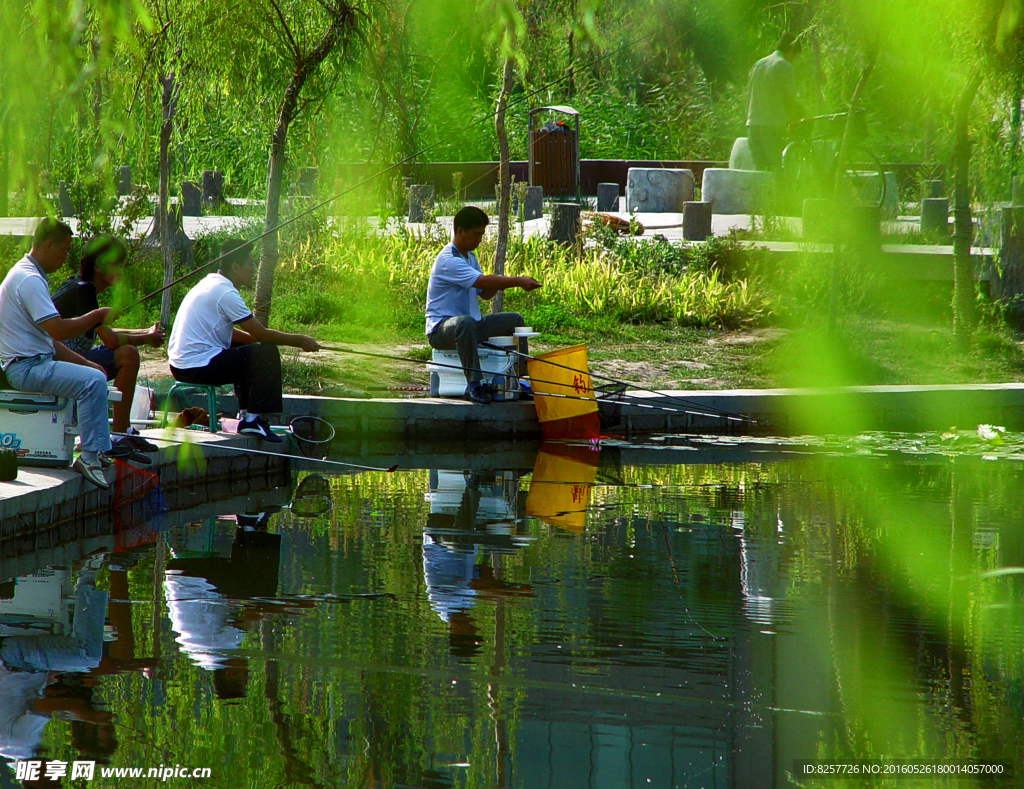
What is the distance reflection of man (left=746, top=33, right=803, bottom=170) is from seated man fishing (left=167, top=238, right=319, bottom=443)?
8.98 meters

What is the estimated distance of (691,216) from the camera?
16703 millimetres

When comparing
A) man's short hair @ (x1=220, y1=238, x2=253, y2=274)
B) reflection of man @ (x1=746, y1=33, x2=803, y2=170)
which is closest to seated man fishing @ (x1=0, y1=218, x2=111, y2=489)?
man's short hair @ (x1=220, y1=238, x2=253, y2=274)

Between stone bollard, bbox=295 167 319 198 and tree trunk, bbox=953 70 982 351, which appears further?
stone bollard, bbox=295 167 319 198

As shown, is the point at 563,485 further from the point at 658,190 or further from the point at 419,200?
the point at 658,190

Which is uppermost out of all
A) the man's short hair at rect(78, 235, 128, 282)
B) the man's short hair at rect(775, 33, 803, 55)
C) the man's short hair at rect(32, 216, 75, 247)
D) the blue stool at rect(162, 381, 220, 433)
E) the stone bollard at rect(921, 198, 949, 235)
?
the man's short hair at rect(775, 33, 803, 55)

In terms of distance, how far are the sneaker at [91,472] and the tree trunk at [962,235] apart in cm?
869

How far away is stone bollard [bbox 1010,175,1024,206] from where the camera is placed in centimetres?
1306

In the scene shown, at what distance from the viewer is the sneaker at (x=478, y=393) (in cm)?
1018

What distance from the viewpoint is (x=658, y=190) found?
2053 cm

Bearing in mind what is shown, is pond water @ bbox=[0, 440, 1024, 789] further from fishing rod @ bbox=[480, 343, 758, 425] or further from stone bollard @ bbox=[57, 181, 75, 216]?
stone bollard @ bbox=[57, 181, 75, 216]

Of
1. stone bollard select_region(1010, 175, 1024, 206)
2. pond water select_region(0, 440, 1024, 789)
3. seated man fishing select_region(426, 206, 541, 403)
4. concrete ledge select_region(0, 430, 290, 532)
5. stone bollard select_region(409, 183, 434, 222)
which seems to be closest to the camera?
pond water select_region(0, 440, 1024, 789)

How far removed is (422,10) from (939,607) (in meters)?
6.75

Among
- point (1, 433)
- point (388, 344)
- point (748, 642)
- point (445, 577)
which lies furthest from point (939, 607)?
point (388, 344)

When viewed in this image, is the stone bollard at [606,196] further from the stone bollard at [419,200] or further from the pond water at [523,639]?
the pond water at [523,639]
